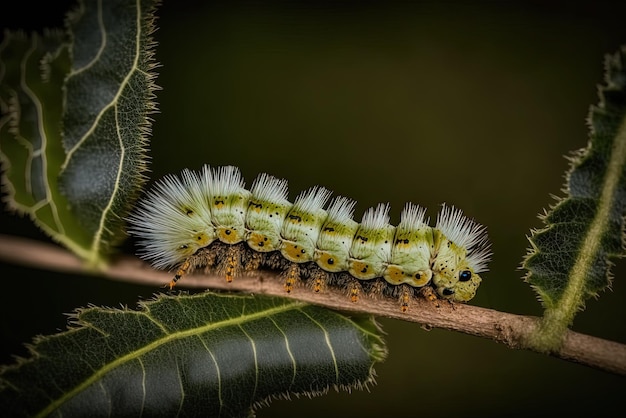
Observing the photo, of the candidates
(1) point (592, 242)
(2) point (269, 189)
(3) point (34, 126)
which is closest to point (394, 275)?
(2) point (269, 189)

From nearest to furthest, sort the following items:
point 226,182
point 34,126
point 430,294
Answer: point 34,126
point 430,294
point 226,182

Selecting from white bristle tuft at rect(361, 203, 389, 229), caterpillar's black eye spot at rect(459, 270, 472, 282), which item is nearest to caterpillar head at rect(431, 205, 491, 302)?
caterpillar's black eye spot at rect(459, 270, 472, 282)

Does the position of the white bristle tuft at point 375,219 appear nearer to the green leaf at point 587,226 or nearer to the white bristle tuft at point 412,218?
the white bristle tuft at point 412,218

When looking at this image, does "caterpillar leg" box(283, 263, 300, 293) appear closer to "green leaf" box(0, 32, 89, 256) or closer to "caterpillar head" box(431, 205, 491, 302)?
"caterpillar head" box(431, 205, 491, 302)

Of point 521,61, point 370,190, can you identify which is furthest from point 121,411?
point 521,61

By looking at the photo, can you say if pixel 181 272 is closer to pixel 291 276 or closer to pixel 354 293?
pixel 291 276

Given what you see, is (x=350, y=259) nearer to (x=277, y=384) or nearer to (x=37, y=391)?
(x=277, y=384)
